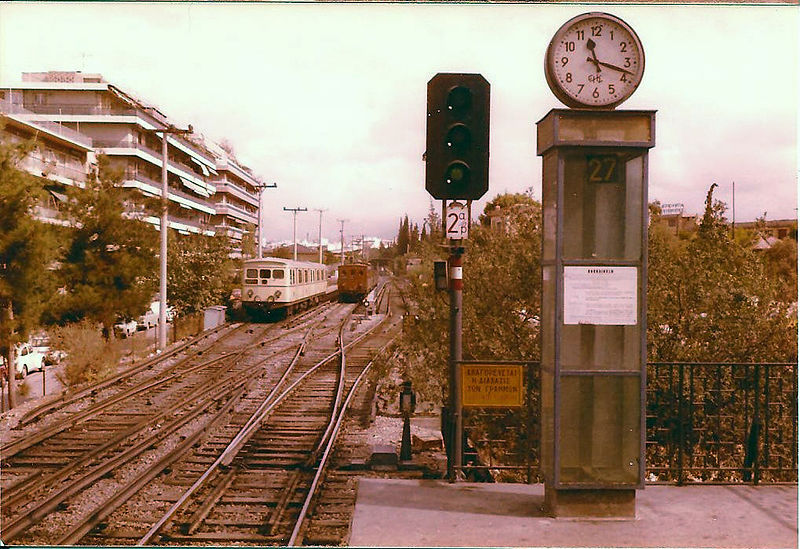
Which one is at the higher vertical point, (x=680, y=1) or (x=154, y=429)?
(x=680, y=1)

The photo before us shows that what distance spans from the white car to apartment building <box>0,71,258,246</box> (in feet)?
43.1

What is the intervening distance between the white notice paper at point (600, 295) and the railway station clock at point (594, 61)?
1396mm

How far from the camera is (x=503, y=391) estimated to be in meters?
6.84

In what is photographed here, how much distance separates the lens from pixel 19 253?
54.5ft

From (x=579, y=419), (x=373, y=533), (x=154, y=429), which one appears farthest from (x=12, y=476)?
(x=579, y=419)

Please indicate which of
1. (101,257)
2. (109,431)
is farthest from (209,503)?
(101,257)

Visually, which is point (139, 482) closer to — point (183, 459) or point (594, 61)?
point (183, 459)

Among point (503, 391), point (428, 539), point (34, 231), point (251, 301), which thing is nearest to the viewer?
point (428, 539)

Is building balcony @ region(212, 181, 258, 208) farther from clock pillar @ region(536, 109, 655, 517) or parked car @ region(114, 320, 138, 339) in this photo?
clock pillar @ region(536, 109, 655, 517)

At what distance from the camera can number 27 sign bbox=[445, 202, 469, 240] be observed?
23.0 feet

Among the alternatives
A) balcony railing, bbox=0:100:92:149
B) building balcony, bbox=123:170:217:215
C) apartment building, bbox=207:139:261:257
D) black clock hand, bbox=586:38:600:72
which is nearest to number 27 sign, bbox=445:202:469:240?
black clock hand, bbox=586:38:600:72

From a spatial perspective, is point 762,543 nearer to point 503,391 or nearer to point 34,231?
point 503,391

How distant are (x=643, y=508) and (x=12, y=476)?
761cm

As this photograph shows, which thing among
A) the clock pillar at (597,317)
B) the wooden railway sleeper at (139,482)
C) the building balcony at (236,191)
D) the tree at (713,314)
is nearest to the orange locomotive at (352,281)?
the building balcony at (236,191)
